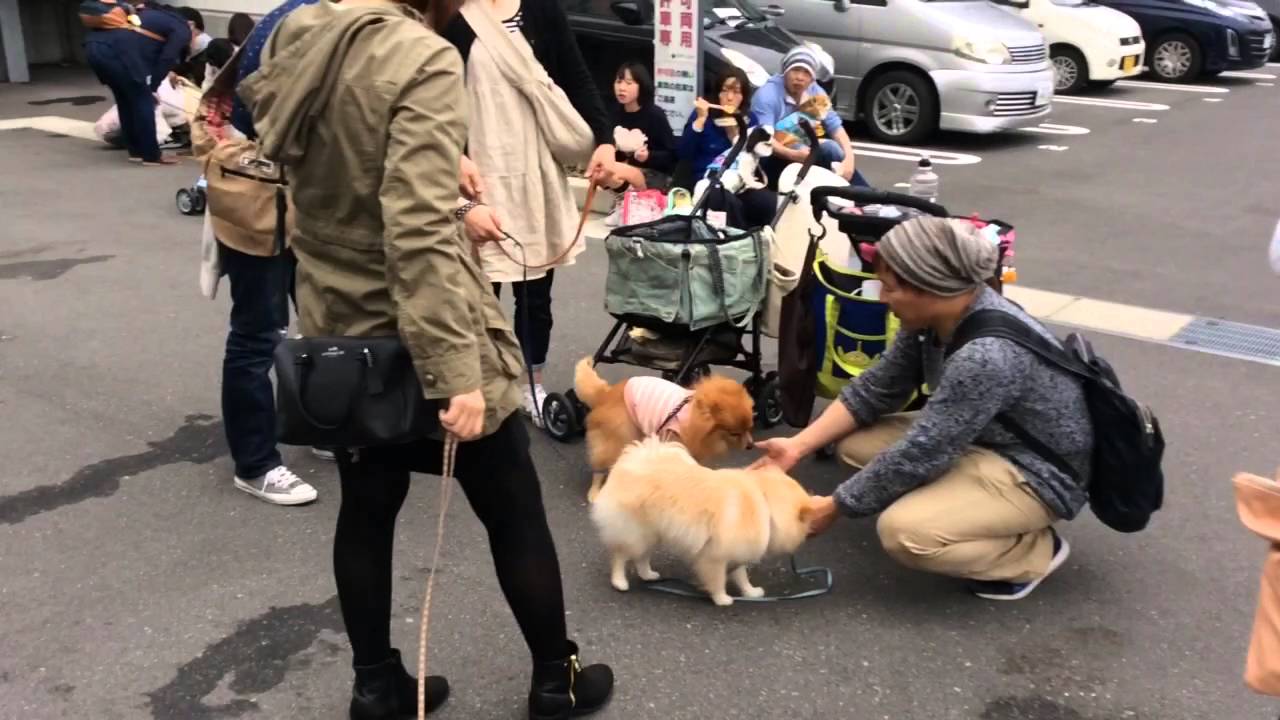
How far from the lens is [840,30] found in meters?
12.0

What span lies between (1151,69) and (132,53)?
1292cm

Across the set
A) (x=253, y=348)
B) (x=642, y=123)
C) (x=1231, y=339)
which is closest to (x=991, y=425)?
(x=253, y=348)

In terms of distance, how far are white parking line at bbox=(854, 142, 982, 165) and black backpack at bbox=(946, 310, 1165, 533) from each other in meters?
7.81

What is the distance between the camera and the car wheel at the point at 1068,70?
14.9 m

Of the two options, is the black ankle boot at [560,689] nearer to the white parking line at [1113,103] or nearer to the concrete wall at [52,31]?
the white parking line at [1113,103]

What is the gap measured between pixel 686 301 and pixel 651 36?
6.98 meters

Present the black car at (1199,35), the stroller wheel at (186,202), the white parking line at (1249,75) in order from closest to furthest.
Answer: the stroller wheel at (186,202) < the black car at (1199,35) < the white parking line at (1249,75)

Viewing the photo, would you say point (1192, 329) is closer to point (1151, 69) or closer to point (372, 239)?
point (372, 239)

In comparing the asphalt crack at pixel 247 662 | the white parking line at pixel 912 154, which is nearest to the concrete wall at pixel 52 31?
the white parking line at pixel 912 154

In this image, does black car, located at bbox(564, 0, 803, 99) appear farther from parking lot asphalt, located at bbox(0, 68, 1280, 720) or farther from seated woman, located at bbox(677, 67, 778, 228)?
parking lot asphalt, located at bbox(0, 68, 1280, 720)

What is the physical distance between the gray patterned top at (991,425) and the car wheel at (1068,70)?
12.8 m

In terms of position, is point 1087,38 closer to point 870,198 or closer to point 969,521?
point 870,198

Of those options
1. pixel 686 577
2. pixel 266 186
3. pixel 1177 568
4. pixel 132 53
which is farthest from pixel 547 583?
pixel 132 53

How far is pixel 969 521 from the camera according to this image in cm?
338
